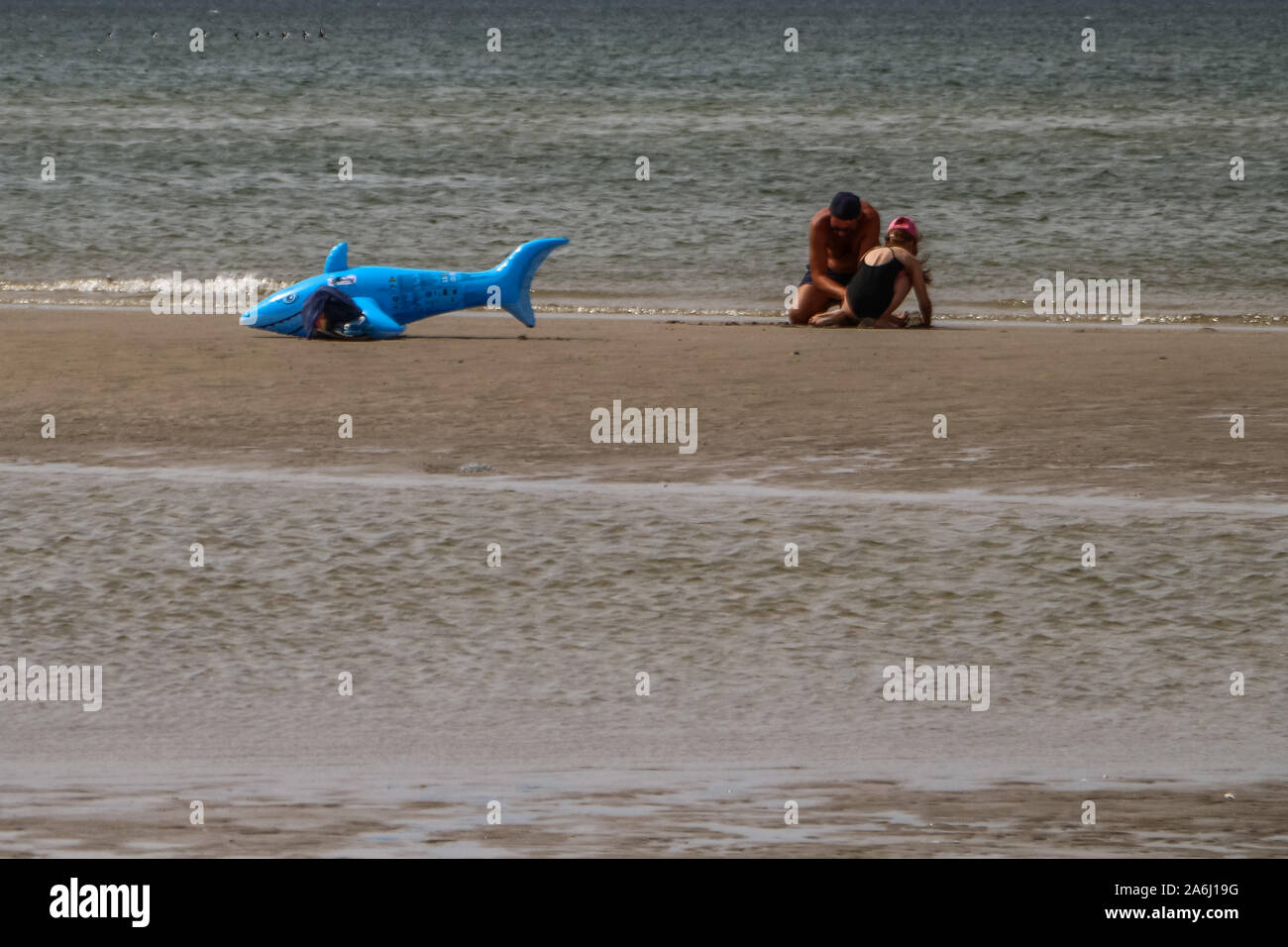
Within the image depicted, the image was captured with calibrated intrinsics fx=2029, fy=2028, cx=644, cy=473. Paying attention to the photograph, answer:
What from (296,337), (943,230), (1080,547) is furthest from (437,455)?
(943,230)

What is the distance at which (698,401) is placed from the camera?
13.2 meters

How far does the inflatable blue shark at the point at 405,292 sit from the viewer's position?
54.0 ft

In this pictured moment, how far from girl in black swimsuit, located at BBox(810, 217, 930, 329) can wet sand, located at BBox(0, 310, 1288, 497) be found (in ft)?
1.16

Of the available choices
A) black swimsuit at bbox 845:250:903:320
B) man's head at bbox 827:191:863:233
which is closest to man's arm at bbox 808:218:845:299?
man's head at bbox 827:191:863:233

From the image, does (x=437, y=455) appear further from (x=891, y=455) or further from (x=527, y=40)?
(x=527, y=40)

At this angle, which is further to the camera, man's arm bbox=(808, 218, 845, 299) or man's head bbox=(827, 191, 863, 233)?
man's arm bbox=(808, 218, 845, 299)

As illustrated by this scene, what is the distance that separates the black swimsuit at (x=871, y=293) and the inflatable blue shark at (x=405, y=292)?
2.74 m

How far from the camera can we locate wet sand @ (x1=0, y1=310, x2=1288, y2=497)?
1121 centimetres

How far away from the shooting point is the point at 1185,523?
975cm

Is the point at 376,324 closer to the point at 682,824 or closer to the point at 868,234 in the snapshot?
the point at 868,234

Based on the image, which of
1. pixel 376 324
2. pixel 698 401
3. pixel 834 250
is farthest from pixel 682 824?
pixel 834 250

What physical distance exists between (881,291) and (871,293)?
0.30 feet

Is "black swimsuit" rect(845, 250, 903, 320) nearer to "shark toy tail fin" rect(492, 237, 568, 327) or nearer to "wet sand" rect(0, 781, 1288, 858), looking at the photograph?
"shark toy tail fin" rect(492, 237, 568, 327)

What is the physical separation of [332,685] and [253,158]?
109ft
